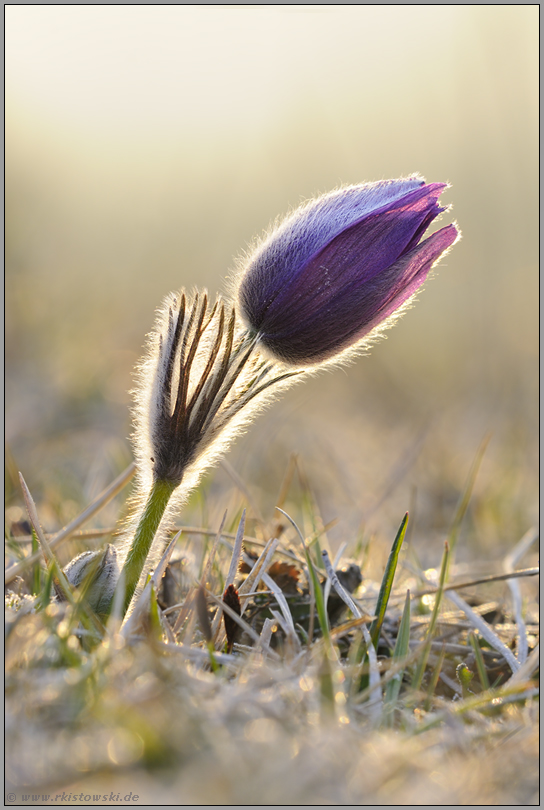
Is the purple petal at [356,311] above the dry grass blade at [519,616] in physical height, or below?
above

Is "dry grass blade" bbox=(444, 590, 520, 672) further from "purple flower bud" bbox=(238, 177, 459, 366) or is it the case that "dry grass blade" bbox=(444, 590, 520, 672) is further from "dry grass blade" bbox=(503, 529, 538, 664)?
"purple flower bud" bbox=(238, 177, 459, 366)

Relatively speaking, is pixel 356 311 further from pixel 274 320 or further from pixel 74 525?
pixel 74 525

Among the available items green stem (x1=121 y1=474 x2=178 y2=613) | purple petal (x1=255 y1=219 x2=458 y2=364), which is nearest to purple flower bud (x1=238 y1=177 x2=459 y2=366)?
purple petal (x1=255 y1=219 x2=458 y2=364)

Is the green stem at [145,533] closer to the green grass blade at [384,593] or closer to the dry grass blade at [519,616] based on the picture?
the green grass blade at [384,593]

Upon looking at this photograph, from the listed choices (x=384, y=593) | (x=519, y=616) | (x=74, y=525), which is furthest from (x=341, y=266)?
(x=519, y=616)

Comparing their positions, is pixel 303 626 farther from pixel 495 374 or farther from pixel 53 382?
pixel 495 374

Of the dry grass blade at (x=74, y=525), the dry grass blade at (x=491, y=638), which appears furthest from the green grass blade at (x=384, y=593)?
the dry grass blade at (x=74, y=525)
